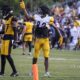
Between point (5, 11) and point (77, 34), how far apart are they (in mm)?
18752

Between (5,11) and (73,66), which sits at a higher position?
(5,11)

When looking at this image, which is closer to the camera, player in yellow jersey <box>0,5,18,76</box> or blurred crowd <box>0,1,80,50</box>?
player in yellow jersey <box>0,5,18,76</box>

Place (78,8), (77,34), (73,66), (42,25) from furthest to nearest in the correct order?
(78,8) → (77,34) → (73,66) → (42,25)

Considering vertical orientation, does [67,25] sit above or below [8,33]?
above

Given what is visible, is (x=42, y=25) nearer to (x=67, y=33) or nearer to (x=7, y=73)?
(x=7, y=73)

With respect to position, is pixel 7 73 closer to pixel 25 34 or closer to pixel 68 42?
pixel 25 34

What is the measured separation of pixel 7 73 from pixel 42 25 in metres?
2.33

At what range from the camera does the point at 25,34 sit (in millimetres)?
28109

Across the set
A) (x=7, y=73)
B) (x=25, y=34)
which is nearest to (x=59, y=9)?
(x=25, y=34)

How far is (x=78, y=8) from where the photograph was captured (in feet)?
128

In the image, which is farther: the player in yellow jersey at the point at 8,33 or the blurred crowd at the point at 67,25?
the blurred crowd at the point at 67,25

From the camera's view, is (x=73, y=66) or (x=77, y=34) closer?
(x=73, y=66)

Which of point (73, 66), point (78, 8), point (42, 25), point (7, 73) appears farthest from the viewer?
point (78, 8)

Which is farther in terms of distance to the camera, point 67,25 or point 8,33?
point 67,25
